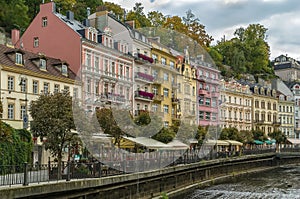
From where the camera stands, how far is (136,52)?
61.2 meters

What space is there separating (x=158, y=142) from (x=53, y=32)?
59.2 feet

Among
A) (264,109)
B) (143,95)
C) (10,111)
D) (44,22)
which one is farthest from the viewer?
(264,109)

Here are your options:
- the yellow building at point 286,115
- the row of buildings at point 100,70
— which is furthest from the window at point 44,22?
the yellow building at point 286,115

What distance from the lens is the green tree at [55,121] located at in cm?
2989

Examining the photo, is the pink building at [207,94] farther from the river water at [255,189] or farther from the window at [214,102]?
the river water at [255,189]

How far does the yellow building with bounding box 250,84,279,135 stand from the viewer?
100375mm

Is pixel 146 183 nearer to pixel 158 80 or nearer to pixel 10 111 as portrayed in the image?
pixel 10 111

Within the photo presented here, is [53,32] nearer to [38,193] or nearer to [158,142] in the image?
[158,142]

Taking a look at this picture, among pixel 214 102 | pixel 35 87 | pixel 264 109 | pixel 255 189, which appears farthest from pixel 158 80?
pixel 264 109

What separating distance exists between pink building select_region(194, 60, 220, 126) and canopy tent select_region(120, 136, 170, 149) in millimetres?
29067

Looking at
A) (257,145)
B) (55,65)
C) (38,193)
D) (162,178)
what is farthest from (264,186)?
(257,145)

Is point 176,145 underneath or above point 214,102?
underneath

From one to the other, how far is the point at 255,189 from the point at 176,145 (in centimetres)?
851

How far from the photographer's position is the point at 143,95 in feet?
194
